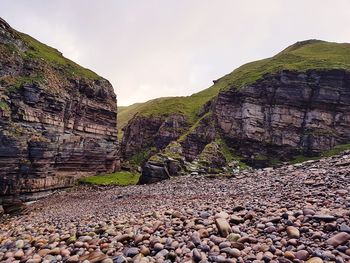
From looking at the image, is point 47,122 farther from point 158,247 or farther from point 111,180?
point 158,247

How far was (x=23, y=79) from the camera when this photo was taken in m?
61.4

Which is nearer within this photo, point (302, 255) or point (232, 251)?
point (302, 255)

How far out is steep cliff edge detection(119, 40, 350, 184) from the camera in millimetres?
Answer: 74375

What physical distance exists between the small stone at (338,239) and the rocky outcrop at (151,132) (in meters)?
94.8

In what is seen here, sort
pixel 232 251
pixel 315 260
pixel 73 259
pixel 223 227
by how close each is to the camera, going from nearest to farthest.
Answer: pixel 315 260 → pixel 232 251 → pixel 73 259 → pixel 223 227

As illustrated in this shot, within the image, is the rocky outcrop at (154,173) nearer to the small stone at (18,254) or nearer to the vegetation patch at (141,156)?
the vegetation patch at (141,156)

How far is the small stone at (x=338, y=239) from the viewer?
920 cm

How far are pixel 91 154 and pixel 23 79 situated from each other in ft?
82.6

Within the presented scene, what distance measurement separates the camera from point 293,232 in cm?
1022

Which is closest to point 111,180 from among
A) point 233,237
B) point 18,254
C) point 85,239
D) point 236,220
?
point 18,254

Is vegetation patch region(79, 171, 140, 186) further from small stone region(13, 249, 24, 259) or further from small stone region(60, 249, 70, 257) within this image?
small stone region(60, 249, 70, 257)

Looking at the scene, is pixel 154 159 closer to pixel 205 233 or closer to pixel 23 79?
pixel 23 79

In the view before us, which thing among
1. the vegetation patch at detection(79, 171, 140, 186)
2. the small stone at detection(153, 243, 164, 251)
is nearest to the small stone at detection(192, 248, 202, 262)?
the small stone at detection(153, 243, 164, 251)

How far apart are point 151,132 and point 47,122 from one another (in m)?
59.8
